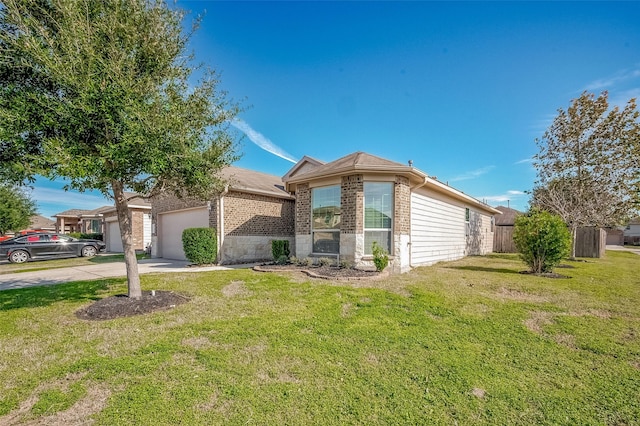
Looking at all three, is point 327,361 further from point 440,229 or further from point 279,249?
point 440,229

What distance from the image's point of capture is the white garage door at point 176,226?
1290cm

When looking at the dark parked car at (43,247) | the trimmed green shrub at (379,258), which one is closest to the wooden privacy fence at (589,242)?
the trimmed green shrub at (379,258)

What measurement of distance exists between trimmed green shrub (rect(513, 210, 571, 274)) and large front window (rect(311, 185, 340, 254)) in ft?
19.9

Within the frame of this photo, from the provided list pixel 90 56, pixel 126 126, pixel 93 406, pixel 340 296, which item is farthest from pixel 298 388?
pixel 90 56

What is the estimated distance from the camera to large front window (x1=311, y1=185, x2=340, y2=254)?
9.55 m

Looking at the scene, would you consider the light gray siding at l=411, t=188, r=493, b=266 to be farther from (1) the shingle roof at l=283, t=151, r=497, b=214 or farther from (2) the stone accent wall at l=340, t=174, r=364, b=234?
(2) the stone accent wall at l=340, t=174, r=364, b=234

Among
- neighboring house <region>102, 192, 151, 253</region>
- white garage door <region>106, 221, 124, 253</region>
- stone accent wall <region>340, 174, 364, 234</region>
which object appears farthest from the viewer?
white garage door <region>106, 221, 124, 253</region>

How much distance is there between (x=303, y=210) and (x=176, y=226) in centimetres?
736

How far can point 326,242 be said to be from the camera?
387 inches

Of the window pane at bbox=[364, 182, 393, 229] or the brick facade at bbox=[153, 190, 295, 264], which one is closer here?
the window pane at bbox=[364, 182, 393, 229]

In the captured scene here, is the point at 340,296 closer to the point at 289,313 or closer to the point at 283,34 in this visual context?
the point at 289,313

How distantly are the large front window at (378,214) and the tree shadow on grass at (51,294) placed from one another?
6.76m

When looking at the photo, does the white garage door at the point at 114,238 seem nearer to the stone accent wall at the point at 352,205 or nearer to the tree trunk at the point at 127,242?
the tree trunk at the point at 127,242

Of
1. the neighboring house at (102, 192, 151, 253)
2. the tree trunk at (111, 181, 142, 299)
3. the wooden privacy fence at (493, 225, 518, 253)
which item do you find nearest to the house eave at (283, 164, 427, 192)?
the tree trunk at (111, 181, 142, 299)
